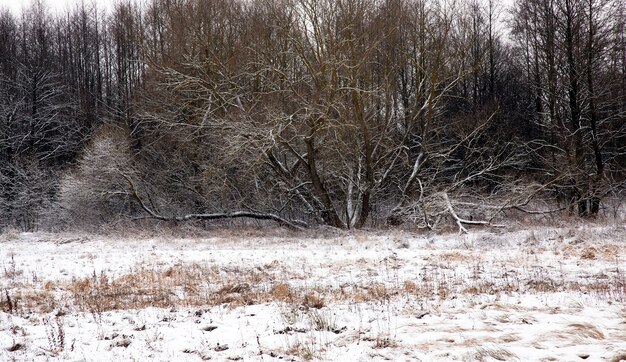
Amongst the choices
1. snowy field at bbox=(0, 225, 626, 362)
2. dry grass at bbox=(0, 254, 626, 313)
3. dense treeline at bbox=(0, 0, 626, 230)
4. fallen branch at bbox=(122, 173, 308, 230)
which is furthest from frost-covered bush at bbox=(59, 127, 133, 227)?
dry grass at bbox=(0, 254, 626, 313)

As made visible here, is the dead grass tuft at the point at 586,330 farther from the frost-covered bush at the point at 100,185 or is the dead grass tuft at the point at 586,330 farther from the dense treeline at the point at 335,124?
the frost-covered bush at the point at 100,185

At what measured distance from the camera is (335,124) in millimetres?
19438

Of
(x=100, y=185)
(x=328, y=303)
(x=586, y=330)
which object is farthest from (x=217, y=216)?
(x=586, y=330)

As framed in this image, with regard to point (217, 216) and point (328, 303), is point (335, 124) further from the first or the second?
point (328, 303)

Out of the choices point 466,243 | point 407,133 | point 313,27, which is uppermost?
point 313,27

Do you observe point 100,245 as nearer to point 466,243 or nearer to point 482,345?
point 466,243

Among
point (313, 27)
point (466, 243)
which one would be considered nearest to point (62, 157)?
point (313, 27)

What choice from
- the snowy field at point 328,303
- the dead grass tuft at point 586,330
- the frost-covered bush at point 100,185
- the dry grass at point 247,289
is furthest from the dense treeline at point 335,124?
the dead grass tuft at point 586,330

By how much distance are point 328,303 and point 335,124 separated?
12.6 metres

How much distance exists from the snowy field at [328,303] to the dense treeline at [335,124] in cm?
592

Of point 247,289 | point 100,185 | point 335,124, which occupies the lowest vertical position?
point 247,289

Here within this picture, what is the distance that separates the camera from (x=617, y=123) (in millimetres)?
25734

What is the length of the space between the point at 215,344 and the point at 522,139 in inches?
968

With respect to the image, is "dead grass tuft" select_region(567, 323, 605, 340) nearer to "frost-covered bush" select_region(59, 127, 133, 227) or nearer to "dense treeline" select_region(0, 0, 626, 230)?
"dense treeline" select_region(0, 0, 626, 230)
